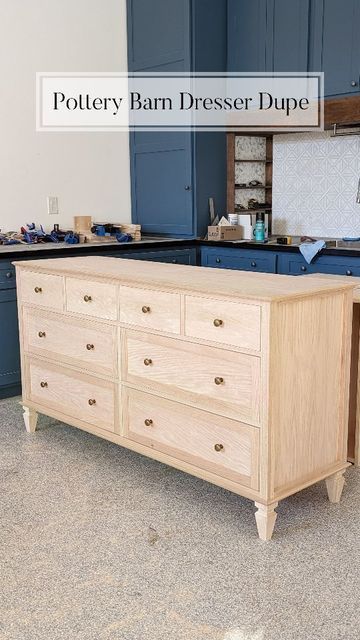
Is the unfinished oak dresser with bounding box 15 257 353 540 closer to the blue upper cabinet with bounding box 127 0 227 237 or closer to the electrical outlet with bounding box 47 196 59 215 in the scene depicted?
the electrical outlet with bounding box 47 196 59 215

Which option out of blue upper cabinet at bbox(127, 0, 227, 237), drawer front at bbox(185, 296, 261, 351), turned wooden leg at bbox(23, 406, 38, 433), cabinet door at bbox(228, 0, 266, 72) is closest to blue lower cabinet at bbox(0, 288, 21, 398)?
turned wooden leg at bbox(23, 406, 38, 433)

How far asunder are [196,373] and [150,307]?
341 mm

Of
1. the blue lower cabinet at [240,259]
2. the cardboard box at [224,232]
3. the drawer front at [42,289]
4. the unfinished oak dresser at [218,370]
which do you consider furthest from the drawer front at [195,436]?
the cardboard box at [224,232]

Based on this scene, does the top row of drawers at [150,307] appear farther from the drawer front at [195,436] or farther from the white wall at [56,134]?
the white wall at [56,134]

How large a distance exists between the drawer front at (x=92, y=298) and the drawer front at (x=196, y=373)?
156 millimetres

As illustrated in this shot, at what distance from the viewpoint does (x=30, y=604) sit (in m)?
2.08

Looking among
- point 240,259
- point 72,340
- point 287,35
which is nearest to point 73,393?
point 72,340

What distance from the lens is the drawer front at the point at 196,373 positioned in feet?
7.88

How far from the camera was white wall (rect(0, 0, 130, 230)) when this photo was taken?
464cm

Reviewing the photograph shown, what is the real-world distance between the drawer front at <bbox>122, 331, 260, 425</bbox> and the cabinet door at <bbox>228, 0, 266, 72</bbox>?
281cm

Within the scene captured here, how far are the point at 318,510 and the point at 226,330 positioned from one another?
795 mm

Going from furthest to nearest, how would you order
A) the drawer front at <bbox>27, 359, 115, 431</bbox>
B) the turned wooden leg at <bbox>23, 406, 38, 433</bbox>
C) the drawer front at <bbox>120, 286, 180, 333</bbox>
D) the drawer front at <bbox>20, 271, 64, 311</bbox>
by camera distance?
1. the turned wooden leg at <bbox>23, 406, 38, 433</bbox>
2. the drawer front at <bbox>20, 271, 64, 311</bbox>
3. the drawer front at <bbox>27, 359, 115, 431</bbox>
4. the drawer front at <bbox>120, 286, 180, 333</bbox>

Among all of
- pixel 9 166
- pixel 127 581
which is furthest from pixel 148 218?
pixel 127 581

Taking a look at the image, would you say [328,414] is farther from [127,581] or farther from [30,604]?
[30,604]
